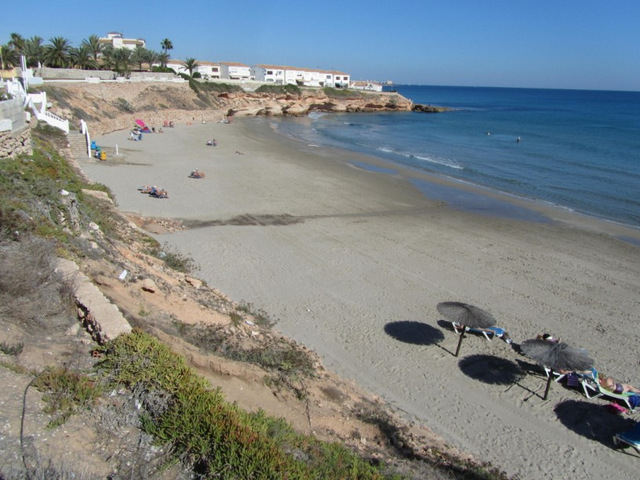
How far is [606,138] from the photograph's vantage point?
2095 inches

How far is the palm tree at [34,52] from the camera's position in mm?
48500

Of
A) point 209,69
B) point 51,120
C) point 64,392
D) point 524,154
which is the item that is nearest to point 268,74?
point 209,69

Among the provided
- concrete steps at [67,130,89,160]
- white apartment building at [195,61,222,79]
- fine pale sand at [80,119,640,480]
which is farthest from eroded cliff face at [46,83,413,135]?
white apartment building at [195,61,222,79]

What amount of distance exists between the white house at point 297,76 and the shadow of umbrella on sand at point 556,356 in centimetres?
10028

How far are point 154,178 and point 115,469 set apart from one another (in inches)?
919

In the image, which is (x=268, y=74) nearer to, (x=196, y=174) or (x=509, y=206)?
(x=196, y=174)

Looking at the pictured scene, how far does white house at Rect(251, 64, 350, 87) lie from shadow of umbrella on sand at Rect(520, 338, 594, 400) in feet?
329

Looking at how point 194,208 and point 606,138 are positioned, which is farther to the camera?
point 606,138

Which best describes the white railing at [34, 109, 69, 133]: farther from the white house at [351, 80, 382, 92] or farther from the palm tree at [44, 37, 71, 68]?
the white house at [351, 80, 382, 92]

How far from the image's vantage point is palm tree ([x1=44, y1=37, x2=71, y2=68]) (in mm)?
50875

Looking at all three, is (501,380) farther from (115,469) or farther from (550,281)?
(115,469)

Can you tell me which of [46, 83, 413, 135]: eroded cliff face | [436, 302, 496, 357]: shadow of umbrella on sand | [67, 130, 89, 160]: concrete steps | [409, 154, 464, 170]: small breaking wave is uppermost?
[46, 83, 413, 135]: eroded cliff face

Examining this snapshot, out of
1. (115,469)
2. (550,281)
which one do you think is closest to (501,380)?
(550,281)

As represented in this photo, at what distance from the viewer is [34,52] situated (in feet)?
160
